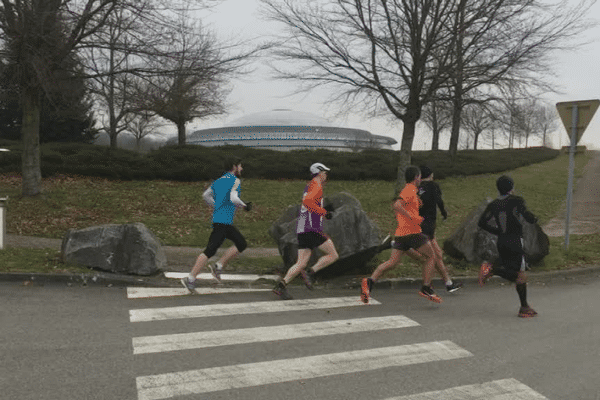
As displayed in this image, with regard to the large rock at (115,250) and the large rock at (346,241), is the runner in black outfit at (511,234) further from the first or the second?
the large rock at (115,250)

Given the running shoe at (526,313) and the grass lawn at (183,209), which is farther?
the grass lawn at (183,209)

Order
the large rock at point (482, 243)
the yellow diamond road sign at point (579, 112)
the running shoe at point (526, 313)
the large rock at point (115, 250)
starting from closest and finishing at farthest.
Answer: the running shoe at point (526, 313) → the large rock at point (115, 250) → the large rock at point (482, 243) → the yellow diamond road sign at point (579, 112)

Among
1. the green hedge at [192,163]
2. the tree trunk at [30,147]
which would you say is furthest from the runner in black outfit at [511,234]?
the tree trunk at [30,147]

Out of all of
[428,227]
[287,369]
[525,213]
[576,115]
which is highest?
[576,115]

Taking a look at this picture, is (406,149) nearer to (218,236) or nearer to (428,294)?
(428,294)

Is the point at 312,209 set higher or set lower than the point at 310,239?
higher

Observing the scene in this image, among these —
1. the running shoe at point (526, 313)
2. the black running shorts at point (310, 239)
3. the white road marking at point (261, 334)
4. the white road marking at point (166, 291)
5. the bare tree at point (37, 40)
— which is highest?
the bare tree at point (37, 40)

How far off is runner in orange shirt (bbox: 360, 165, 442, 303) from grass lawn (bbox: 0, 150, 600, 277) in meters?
1.62

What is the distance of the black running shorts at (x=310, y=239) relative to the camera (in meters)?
6.97

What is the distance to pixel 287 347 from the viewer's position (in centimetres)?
487

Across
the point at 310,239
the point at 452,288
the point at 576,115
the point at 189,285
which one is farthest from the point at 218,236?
the point at 576,115

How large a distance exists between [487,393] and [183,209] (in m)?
Answer: 13.2

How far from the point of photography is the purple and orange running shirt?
6.79 meters

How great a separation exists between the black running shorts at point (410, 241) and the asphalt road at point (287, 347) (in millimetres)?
750
